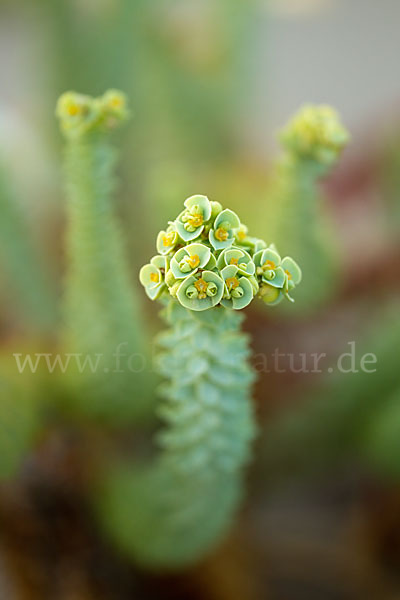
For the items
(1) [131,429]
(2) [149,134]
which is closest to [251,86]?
(2) [149,134]

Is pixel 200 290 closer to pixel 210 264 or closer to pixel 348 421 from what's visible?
pixel 210 264

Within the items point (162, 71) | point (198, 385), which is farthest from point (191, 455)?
point (162, 71)

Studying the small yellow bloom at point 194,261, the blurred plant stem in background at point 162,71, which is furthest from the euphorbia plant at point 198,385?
the blurred plant stem in background at point 162,71

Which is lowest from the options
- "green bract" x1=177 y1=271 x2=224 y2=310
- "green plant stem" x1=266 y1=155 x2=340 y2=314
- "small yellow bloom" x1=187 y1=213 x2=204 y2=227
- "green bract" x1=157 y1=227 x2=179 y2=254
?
"green bract" x1=177 y1=271 x2=224 y2=310

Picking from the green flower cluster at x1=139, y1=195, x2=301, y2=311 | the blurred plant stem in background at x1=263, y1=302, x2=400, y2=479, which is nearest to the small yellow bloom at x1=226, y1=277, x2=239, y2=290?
the green flower cluster at x1=139, y1=195, x2=301, y2=311

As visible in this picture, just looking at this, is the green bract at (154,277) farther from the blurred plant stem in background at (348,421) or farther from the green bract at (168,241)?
the blurred plant stem in background at (348,421)

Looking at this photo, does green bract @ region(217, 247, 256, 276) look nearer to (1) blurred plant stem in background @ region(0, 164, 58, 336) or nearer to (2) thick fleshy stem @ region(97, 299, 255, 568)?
(2) thick fleshy stem @ region(97, 299, 255, 568)
